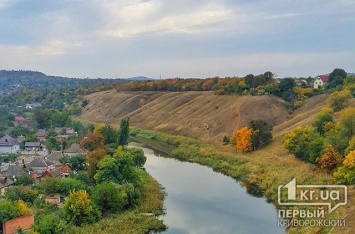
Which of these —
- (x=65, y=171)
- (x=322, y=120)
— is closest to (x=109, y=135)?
(x=65, y=171)

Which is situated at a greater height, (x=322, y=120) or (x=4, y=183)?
(x=322, y=120)

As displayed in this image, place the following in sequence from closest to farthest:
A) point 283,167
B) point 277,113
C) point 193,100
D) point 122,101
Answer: point 283,167 → point 277,113 → point 193,100 → point 122,101

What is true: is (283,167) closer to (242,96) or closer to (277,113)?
(277,113)

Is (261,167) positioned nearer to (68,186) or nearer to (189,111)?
(68,186)

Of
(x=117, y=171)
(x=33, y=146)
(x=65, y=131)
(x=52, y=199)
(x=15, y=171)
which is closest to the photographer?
(x=52, y=199)

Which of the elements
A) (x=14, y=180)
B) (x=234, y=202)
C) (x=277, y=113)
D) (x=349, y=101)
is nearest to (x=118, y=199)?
(x=234, y=202)

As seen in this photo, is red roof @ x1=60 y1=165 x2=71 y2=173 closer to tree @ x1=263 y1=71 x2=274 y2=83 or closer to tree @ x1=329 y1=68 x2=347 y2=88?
tree @ x1=329 y1=68 x2=347 y2=88
